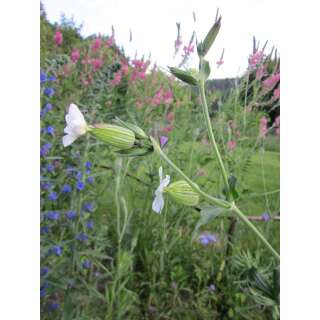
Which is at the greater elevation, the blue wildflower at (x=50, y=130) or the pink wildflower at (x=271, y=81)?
the pink wildflower at (x=271, y=81)

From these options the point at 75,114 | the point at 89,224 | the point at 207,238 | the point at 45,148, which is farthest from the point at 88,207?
the point at 75,114

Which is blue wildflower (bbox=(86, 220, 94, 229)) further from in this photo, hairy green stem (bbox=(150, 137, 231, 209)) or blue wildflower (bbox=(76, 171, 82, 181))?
hairy green stem (bbox=(150, 137, 231, 209))

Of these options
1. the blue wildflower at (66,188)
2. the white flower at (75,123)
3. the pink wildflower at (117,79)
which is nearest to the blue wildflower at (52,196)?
the blue wildflower at (66,188)

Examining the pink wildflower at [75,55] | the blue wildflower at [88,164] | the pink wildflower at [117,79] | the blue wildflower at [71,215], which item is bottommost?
the blue wildflower at [71,215]

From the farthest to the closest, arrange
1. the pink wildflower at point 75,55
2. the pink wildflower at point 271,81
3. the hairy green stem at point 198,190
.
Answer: the pink wildflower at point 75,55 < the pink wildflower at point 271,81 < the hairy green stem at point 198,190

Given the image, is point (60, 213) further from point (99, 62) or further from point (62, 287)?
point (99, 62)

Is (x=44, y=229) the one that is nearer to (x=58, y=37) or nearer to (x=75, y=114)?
(x=58, y=37)

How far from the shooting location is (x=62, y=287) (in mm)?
811

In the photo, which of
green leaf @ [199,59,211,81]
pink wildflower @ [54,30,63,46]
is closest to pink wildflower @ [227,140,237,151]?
pink wildflower @ [54,30,63,46]

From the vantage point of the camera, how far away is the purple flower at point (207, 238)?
89cm

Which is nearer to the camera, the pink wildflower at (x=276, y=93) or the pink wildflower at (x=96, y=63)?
the pink wildflower at (x=276, y=93)

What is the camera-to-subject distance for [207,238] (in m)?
0.90

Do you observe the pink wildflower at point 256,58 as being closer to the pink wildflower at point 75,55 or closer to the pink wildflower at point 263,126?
the pink wildflower at point 263,126
